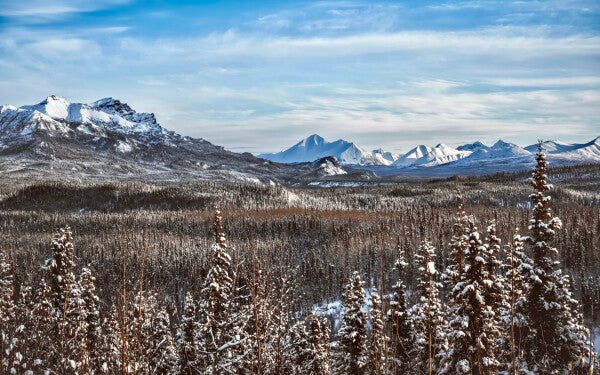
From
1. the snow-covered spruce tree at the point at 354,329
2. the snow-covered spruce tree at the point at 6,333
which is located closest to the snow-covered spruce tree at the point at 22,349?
the snow-covered spruce tree at the point at 6,333

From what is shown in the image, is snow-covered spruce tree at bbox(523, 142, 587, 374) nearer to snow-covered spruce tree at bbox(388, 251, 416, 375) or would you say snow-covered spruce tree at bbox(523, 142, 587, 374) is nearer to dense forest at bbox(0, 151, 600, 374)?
dense forest at bbox(0, 151, 600, 374)

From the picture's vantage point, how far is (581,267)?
82625 mm

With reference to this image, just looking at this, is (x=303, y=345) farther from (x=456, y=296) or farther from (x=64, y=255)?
(x=64, y=255)

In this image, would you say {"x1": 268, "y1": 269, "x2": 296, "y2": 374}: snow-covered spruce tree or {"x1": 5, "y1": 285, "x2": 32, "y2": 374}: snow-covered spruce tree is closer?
{"x1": 268, "y1": 269, "x2": 296, "y2": 374}: snow-covered spruce tree

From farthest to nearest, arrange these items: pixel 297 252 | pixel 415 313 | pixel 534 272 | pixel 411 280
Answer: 1. pixel 297 252
2. pixel 411 280
3. pixel 415 313
4. pixel 534 272

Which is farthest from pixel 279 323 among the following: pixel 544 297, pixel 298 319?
pixel 544 297

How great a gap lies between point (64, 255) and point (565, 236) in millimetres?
98627

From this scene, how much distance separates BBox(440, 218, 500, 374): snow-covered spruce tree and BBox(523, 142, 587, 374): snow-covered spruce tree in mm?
6062

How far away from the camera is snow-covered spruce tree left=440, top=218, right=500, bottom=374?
22.9 m

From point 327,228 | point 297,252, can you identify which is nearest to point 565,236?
point 297,252

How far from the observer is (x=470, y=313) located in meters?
23.8

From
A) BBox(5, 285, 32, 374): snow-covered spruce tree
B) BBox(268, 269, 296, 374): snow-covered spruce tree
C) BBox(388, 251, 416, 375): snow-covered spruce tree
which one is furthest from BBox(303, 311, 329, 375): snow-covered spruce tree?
BBox(5, 285, 32, 374): snow-covered spruce tree

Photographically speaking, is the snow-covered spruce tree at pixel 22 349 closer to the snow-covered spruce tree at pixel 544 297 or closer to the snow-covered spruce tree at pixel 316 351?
the snow-covered spruce tree at pixel 316 351

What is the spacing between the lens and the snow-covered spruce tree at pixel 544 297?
29.2 m
